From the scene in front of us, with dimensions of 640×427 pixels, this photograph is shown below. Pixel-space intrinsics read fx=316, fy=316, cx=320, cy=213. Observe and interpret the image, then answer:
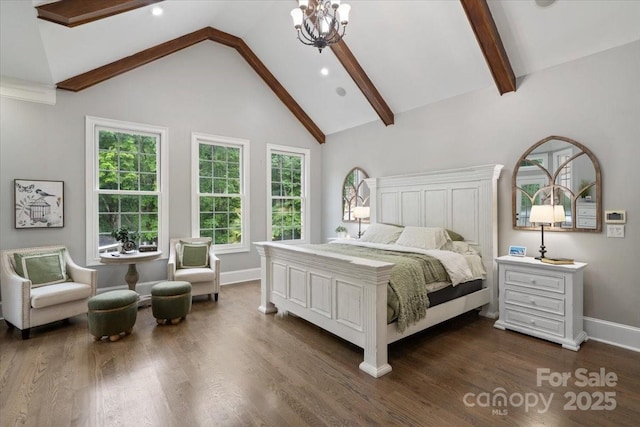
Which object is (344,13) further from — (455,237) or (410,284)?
(455,237)

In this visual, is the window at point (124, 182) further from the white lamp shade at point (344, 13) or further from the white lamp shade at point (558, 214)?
the white lamp shade at point (558, 214)

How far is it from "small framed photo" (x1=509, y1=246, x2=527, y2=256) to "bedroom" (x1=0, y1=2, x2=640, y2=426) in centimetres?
21

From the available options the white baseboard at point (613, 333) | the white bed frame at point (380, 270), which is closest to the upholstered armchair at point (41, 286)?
the white bed frame at point (380, 270)

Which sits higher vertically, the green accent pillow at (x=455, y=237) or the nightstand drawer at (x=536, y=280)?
the green accent pillow at (x=455, y=237)

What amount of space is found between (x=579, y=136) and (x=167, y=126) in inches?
208

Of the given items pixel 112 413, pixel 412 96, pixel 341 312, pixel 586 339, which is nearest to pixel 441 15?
pixel 412 96

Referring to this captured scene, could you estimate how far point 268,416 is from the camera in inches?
77.2

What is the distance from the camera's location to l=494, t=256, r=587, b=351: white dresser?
2.91 m

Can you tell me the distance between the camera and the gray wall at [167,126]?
381 cm

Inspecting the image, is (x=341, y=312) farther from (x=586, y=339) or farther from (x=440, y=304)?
(x=586, y=339)

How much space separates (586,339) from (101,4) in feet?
18.7

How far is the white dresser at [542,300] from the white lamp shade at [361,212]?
2.35m

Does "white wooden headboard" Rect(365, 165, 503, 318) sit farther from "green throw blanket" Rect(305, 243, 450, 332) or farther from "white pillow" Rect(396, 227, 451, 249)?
"green throw blanket" Rect(305, 243, 450, 332)

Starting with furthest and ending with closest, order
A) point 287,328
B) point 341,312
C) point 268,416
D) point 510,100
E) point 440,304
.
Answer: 1. point 510,100
2. point 287,328
3. point 440,304
4. point 341,312
5. point 268,416
